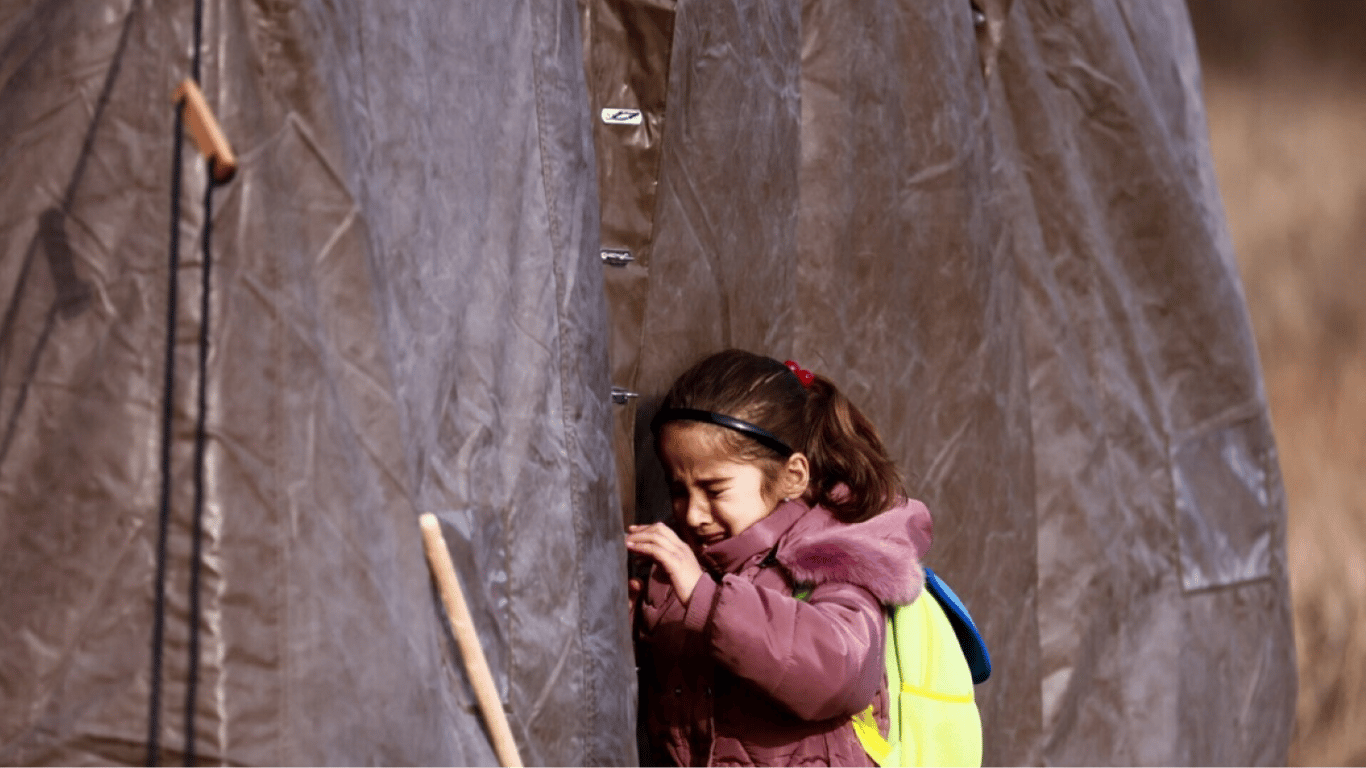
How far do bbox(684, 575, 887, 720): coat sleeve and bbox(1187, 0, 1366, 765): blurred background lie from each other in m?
2.65

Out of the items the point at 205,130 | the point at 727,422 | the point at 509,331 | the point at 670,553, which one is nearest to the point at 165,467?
the point at 205,130

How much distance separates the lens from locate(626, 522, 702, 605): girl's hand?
2.20 m

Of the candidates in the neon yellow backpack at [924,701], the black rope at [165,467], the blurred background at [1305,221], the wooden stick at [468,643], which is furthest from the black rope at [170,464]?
the blurred background at [1305,221]

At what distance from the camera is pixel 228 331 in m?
1.71

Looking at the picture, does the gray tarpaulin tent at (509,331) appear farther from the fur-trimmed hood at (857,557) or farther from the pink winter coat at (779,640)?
the fur-trimmed hood at (857,557)

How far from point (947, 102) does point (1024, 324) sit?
0.49 metres

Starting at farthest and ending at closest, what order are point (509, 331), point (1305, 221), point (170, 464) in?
point (1305, 221), point (509, 331), point (170, 464)

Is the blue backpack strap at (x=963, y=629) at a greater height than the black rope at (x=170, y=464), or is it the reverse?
the black rope at (x=170, y=464)

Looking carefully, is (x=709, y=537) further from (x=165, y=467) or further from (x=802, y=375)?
(x=165, y=467)

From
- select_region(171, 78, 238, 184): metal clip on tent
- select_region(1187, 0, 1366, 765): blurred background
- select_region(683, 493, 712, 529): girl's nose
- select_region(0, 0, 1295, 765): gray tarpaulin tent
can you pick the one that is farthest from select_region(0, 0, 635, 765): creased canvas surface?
select_region(1187, 0, 1366, 765): blurred background

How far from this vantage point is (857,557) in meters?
2.29

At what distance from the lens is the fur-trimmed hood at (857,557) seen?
2.28m

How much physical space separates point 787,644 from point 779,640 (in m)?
0.01

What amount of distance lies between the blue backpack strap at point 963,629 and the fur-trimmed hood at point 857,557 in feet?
0.48
